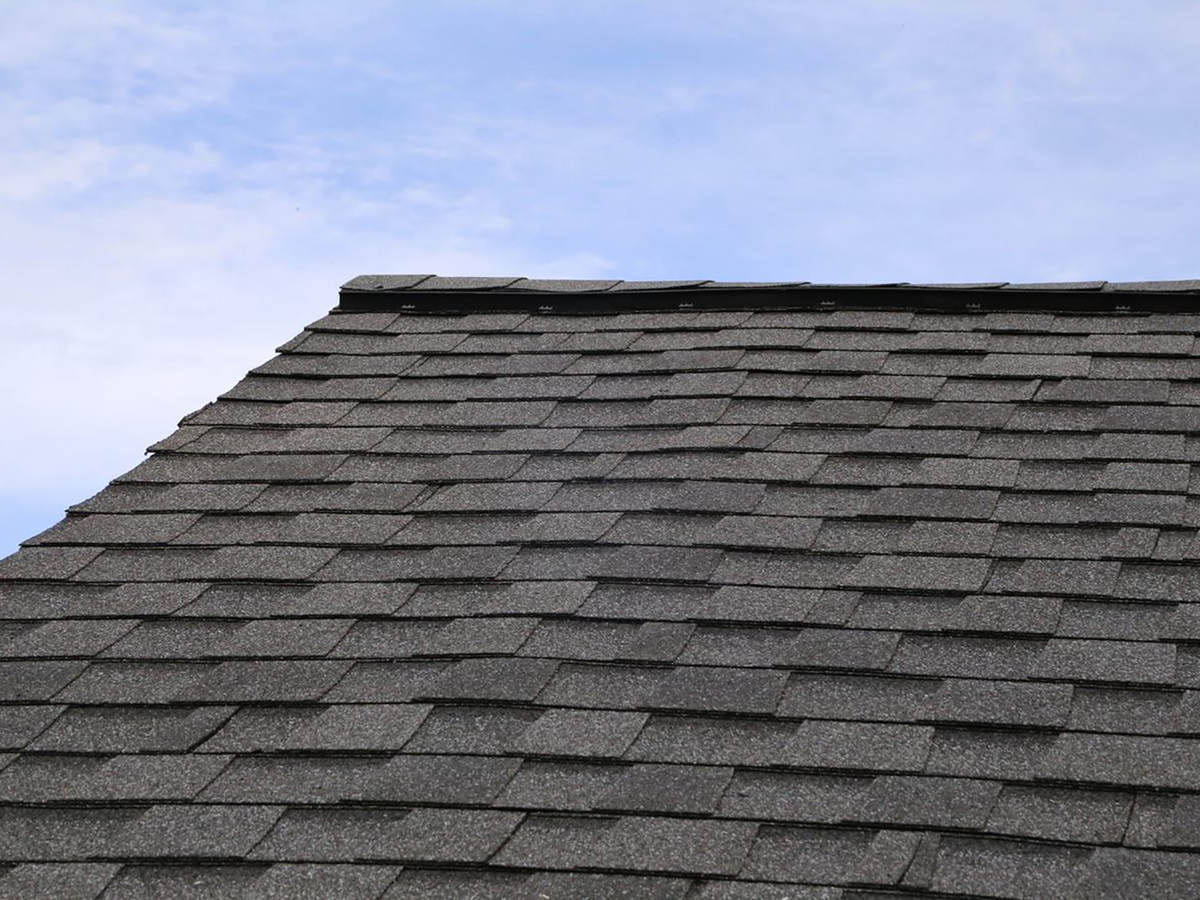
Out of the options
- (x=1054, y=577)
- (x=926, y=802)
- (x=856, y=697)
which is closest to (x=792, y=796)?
(x=926, y=802)

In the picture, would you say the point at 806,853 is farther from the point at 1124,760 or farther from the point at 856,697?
the point at 1124,760

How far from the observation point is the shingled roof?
10.0ft

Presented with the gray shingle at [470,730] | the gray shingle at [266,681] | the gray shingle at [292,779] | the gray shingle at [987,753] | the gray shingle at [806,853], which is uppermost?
the gray shingle at [266,681]

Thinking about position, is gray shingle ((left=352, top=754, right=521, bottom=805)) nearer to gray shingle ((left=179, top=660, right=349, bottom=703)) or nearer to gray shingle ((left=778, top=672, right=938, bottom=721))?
gray shingle ((left=179, top=660, right=349, bottom=703))

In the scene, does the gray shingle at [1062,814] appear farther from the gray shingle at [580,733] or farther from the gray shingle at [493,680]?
the gray shingle at [493,680]

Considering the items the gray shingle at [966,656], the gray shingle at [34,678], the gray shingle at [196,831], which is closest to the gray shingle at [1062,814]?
the gray shingle at [966,656]

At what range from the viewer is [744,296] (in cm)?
580

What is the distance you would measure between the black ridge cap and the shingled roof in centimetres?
2

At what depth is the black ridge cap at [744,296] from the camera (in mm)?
5457

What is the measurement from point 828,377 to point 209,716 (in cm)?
249

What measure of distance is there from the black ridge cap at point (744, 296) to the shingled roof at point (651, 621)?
0.08ft

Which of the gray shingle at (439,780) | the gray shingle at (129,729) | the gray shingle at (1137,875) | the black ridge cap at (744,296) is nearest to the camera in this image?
the gray shingle at (1137,875)

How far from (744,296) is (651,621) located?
231 cm

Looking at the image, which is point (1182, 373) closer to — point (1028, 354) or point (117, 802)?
point (1028, 354)
